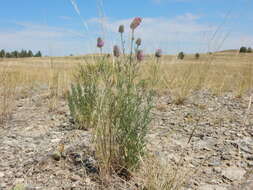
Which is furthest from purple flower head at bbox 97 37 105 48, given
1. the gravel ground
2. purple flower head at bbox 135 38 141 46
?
the gravel ground

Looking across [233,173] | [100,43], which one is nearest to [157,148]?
[233,173]

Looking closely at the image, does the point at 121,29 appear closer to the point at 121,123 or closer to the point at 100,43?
the point at 100,43

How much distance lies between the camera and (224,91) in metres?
4.79

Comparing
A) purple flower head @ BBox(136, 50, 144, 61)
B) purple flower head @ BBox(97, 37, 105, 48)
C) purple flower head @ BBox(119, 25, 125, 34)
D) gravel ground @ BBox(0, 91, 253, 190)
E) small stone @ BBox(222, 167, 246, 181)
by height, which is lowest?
small stone @ BBox(222, 167, 246, 181)

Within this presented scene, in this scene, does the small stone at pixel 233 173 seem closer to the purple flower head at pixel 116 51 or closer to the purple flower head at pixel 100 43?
the purple flower head at pixel 116 51

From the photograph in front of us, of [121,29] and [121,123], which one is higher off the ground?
[121,29]

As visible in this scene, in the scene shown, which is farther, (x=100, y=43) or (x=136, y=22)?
(x=100, y=43)

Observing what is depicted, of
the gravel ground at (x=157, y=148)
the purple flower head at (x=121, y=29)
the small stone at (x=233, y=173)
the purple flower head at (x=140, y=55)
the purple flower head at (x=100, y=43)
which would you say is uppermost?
the purple flower head at (x=121, y=29)

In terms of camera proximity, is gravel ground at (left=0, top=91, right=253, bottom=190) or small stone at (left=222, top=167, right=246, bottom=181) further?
small stone at (left=222, top=167, right=246, bottom=181)

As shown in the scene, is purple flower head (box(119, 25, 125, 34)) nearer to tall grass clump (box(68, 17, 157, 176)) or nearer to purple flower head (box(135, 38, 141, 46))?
tall grass clump (box(68, 17, 157, 176))

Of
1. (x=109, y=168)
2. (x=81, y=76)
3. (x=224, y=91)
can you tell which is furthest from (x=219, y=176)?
(x=224, y=91)

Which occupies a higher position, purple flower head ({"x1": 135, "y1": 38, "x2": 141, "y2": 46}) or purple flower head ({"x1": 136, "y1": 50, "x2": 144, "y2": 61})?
purple flower head ({"x1": 135, "y1": 38, "x2": 141, "y2": 46})

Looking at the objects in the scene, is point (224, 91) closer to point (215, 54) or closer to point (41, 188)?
point (215, 54)

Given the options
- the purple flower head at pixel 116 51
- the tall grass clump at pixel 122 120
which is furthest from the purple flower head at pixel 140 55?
the purple flower head at pixel 116 51
